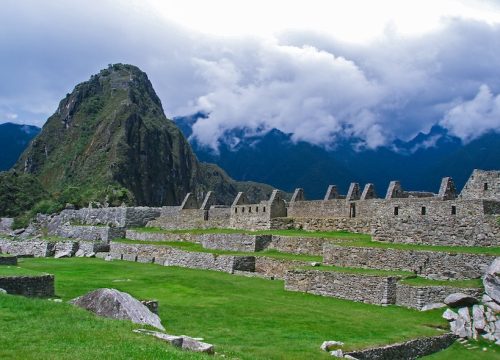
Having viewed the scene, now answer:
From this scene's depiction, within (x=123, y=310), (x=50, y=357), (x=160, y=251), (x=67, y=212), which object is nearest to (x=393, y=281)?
(x=123, y=310)

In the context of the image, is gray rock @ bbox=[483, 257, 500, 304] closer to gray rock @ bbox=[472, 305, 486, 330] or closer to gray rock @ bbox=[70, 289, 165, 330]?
gray rock @ bbox=[472, 305, 486, 330]

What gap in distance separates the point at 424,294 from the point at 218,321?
7.20 m

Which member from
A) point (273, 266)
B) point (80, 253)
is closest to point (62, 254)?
point (80, 253)

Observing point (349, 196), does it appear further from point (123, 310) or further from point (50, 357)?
point (50, 357)

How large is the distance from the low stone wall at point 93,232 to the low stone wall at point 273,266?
67.5 ft

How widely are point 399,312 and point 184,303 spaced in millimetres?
7311

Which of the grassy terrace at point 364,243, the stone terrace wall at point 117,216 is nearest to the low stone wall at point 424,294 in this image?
the grassy terrace at point 364,243

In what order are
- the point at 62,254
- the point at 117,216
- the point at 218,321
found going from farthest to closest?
the point at 117,216 → the point at 62,254 → the point at 218,321

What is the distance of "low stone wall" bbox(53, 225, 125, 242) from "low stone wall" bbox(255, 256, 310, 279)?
810 inches

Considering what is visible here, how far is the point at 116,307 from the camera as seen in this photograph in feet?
45.4

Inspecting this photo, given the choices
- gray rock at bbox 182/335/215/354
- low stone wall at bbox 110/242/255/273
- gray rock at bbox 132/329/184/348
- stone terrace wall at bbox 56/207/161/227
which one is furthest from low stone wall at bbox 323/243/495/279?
stone terrace wall at bbox 56/207/161/227

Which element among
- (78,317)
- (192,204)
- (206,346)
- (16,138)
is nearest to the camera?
(206,346)

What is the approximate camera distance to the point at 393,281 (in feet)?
67.7

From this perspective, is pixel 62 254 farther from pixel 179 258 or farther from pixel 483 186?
pixel 483 186
